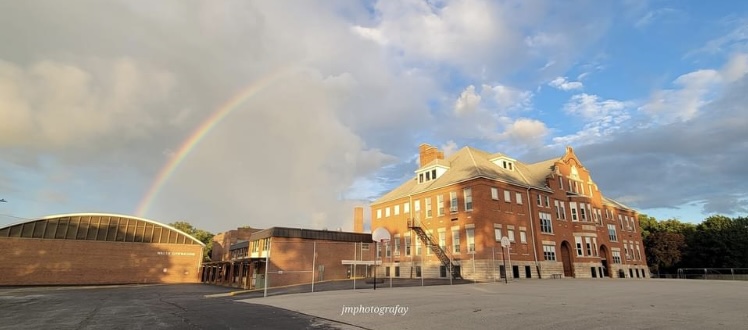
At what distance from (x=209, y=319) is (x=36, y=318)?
8553 mm

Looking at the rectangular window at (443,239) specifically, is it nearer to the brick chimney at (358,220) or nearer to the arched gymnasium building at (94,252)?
the brick chimney at (358,220)

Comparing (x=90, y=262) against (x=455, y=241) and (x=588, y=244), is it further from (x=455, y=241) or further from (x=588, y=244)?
(x=588, y=244)

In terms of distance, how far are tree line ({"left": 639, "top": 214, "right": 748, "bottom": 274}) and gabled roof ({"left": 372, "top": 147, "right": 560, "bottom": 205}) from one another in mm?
34075

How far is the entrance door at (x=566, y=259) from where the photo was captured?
43.9 m

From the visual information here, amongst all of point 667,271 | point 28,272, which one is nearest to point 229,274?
point 28,272

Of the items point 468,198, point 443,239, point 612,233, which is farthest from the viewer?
point 612,233

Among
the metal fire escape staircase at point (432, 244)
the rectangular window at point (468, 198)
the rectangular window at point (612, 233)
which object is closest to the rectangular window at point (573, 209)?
the rectangular window at point (612, 233)

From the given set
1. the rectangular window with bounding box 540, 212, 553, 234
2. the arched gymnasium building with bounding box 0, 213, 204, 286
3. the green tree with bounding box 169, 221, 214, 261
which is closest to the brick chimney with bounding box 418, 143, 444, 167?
the rectangular window with bounding box 540, 212, 553, 234

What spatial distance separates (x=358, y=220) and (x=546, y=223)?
85.6 ft

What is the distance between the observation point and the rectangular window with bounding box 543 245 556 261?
41.8m

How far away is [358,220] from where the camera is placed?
56.9 metres

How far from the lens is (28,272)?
50062 mm

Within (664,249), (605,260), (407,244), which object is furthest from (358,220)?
(664,249)

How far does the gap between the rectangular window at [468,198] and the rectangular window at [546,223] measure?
31.3ft
